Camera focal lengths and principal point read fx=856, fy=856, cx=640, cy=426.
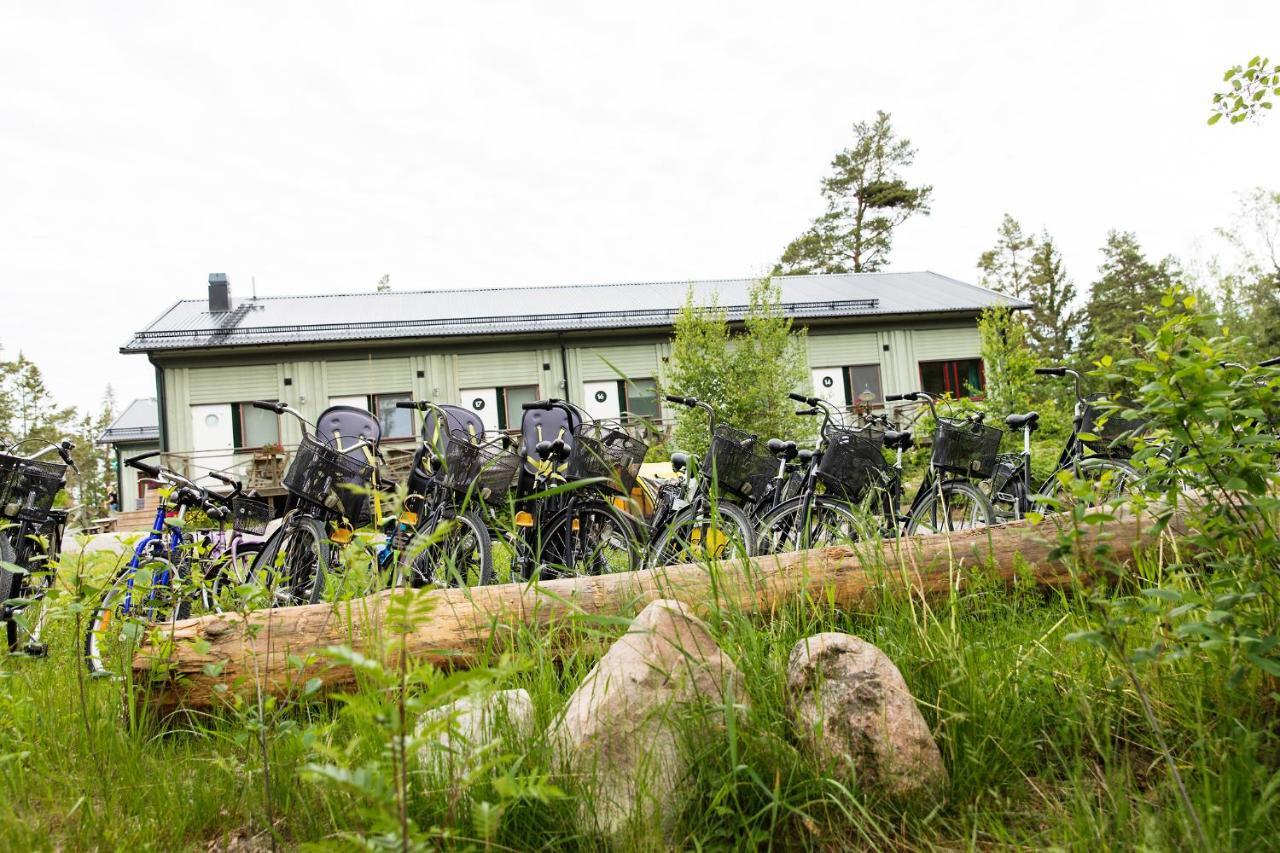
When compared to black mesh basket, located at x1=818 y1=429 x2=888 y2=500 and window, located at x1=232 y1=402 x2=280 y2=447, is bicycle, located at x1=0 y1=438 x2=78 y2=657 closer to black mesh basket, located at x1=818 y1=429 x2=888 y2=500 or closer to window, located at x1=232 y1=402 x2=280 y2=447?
black mesh basket, located at x1=818 y1=429 x2=888 y2=500

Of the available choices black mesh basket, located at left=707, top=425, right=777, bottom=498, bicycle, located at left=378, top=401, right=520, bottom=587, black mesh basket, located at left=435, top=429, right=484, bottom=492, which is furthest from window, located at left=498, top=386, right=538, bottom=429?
black mesh basket, located at left=435, top=429, right=484, bottom=492

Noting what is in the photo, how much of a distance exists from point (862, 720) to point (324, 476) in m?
3.56

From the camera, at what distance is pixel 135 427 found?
103 feet

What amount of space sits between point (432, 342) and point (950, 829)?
2161cm

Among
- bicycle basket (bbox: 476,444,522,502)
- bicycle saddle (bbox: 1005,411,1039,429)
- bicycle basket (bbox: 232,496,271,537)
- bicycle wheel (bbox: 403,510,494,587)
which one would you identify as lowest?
bicycle wheel (bbox: 403,510,494,587)

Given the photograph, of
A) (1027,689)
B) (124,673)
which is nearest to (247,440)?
(124,673)

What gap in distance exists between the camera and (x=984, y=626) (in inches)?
105

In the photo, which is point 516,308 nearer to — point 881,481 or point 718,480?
point 718,480

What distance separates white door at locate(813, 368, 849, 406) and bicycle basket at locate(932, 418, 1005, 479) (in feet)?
59.1

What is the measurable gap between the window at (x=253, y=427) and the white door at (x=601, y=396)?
7881 millimetres

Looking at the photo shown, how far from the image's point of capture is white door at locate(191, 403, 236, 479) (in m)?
21.1

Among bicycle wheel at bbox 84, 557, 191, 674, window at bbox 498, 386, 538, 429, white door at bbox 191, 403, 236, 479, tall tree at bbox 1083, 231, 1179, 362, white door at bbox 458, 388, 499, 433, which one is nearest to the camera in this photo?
bicycle wheel at bbox 84, 557, 191, 674

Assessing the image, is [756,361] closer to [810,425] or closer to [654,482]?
[810,425]

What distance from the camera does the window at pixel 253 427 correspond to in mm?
21453
